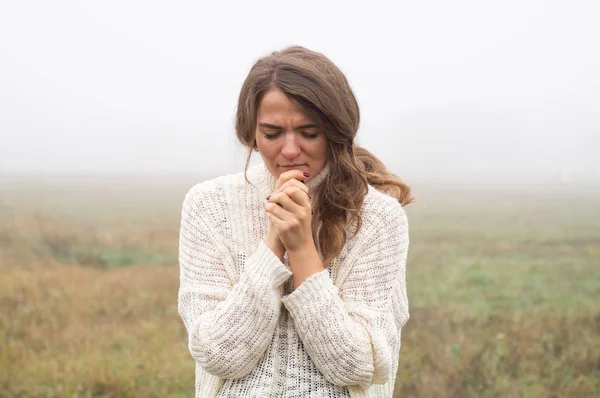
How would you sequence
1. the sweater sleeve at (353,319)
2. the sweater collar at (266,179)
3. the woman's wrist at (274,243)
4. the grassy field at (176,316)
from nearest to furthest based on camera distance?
the sweater sleeve at (353,319)
the woman's wrist at (274,243)
the sweater collar at (266,179)
the grassy field at (176,316)

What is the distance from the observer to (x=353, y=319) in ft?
7.43

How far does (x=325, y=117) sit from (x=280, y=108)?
0.52ft

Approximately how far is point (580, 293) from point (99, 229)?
9339 mm

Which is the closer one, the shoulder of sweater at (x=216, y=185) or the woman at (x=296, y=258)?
the woman at (x=296, y=258)

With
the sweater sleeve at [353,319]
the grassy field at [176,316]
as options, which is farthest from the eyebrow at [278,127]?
the grassy field at [176,316]

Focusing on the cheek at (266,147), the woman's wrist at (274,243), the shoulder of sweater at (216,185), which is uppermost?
the cheek at (266,147)

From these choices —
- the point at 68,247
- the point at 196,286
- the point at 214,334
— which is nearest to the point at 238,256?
→ the point at 196,286

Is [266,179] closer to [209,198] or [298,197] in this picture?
[209,198]

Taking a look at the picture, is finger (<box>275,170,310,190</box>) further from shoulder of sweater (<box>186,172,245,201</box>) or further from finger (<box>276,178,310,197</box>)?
shoulder of sweater (<box>186,172,245,201</box>)

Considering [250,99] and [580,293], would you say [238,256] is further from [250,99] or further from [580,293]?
[580,293]

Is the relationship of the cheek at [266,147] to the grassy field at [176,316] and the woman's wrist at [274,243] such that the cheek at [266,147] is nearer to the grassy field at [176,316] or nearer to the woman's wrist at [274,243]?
the woman's wrist at [274,243]

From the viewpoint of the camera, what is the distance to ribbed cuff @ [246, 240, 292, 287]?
2.20 m

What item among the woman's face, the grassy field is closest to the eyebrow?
the woman's face

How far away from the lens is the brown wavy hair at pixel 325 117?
7.18 feet
